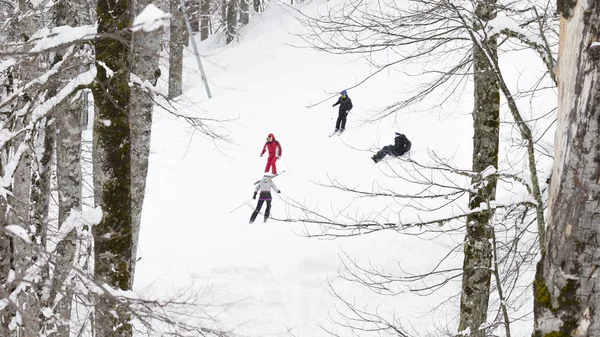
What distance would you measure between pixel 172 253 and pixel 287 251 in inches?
98.4

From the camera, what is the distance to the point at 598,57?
2102 millimetres

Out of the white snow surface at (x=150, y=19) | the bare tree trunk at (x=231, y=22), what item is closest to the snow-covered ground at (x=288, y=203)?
the white snow surface at (x=150, y=19)

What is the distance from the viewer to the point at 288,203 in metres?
4.59

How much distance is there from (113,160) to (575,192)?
9.34ft

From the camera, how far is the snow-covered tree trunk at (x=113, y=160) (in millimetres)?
3768

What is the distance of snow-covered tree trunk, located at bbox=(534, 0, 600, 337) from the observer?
214 cm

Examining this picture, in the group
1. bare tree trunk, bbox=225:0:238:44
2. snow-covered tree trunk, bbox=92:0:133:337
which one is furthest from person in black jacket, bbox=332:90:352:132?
bare tree trunk, bbox=225:0:238:44

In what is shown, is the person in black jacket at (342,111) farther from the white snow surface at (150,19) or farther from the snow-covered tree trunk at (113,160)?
the white snow surface at (150,19)

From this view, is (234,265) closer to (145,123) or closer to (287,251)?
(287,251)

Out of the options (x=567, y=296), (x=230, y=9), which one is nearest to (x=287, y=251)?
(x=567, y=296)

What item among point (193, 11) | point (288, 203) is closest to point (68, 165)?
point (288, 203)

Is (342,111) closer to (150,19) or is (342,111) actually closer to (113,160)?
(113,160)

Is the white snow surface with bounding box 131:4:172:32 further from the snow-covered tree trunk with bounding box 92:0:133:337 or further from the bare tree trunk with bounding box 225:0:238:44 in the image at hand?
the bare tree trunk with bounding box 225:0:238:44

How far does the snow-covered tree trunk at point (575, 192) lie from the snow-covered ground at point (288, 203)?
294 cm
